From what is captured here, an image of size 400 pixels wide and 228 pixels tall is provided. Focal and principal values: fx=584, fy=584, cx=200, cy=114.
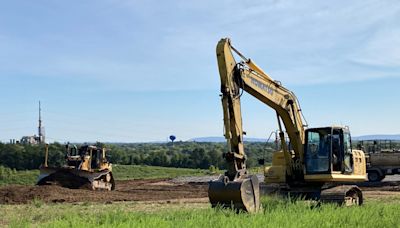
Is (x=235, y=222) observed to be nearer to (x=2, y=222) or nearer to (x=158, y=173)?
(x=2, y=222)

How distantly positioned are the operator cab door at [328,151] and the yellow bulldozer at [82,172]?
14.3 metres

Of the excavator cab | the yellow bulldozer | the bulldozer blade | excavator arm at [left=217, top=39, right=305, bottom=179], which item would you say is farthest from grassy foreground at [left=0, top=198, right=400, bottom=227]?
the yellow bulldozer

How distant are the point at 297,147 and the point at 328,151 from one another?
1.11 meters

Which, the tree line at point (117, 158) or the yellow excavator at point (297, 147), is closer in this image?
the yellow excavator at point (297, 147)

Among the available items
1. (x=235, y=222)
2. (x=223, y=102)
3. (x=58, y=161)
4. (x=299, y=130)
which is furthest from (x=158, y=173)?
(x=235, y=222)

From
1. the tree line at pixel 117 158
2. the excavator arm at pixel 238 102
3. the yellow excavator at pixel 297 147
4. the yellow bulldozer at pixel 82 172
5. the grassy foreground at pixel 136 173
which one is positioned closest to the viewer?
the excavator arm at pixel 238 102

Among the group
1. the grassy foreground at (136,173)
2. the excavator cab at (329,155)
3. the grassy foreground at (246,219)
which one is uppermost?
the excavator cab at (329,155)

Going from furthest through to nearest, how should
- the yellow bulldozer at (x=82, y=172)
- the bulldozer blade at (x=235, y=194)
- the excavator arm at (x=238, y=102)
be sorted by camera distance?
the yellow bulldozer at (x=82, y=172)
the excavator arm at (x=238, y=102)
the bulldozer blade at (x=235, y=194)

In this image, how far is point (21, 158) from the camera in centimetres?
5409

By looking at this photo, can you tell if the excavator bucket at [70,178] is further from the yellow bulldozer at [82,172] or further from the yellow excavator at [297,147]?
the yellow excavator at [297,147]

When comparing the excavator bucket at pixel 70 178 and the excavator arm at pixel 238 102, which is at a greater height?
the excavator arm at pixel 238 102

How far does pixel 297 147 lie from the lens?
63.2ft

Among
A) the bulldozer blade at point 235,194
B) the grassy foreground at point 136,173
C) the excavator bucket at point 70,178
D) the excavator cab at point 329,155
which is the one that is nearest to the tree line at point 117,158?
the grassy foreground at point 136,173

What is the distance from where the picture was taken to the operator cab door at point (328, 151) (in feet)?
61.0
